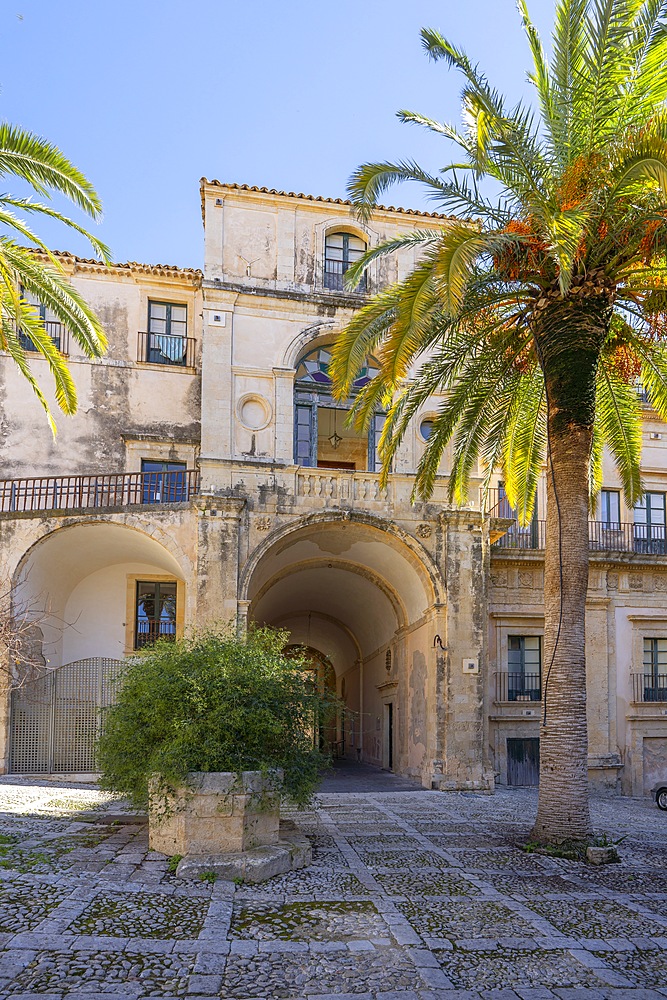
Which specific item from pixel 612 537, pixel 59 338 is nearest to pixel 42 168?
pixel 59 338

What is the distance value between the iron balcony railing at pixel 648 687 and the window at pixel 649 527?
350cm

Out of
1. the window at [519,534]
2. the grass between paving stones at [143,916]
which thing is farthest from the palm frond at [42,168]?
the window at [519,534]

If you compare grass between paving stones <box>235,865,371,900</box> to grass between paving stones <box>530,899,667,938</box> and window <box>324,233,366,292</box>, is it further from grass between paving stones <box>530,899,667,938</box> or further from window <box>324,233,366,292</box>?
window <box>324,233,366,292</box>

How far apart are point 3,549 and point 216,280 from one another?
7.49m

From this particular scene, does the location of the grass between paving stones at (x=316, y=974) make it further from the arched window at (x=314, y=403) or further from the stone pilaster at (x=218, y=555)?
the arched window at (x=314, y=403)

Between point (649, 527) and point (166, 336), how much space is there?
566 inches

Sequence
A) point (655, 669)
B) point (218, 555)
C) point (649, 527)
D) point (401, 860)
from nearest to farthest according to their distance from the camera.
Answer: point (401, 860), point (218, 555), point (655, 669), point (649, 527)

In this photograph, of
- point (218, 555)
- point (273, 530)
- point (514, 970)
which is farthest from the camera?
point (273, 530)

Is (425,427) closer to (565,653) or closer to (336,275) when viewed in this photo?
(336,275)

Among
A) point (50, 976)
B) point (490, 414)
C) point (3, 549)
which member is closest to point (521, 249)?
point (490, 414)

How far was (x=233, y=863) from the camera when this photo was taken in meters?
8.60

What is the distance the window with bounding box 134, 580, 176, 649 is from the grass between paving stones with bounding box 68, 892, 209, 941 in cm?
1349

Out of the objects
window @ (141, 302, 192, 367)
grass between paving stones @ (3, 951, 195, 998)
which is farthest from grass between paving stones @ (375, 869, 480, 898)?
window @ (141, 302, 192, 367)

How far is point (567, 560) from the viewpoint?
11.7 m
